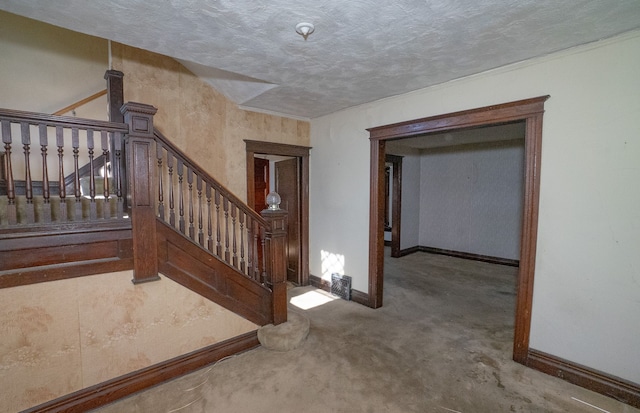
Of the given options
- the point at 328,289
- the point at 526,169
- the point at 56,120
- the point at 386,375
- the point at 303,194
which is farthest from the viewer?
the point at 303,194

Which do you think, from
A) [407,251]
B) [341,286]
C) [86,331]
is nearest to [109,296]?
[86,331]

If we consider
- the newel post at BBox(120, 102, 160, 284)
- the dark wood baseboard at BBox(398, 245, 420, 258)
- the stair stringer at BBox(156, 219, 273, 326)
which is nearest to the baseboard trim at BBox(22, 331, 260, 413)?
the stair stringer at BBox(156, 219, 273, 326)

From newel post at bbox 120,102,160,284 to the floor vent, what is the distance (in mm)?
2522

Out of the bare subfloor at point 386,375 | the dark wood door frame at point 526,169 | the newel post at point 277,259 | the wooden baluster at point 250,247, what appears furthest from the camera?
the newel post at point 277,259

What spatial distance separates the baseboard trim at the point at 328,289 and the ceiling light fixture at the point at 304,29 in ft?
10.3

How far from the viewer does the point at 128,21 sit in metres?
1.84

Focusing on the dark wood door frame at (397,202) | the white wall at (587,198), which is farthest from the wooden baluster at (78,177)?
the dark wood door frame at (397,202)

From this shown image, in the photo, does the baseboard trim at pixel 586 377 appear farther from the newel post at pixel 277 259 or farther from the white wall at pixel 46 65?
the white wall at pixel 46 65

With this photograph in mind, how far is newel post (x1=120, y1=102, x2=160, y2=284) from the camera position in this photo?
81.2 inches

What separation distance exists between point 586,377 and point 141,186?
3.77m

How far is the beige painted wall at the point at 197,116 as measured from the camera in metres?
3.03

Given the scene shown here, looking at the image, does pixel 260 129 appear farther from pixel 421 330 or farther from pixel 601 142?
pixel 601 142

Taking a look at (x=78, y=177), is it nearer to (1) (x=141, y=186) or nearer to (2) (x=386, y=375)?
(1) (x=141, y=186)

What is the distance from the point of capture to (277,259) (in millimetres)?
2922
